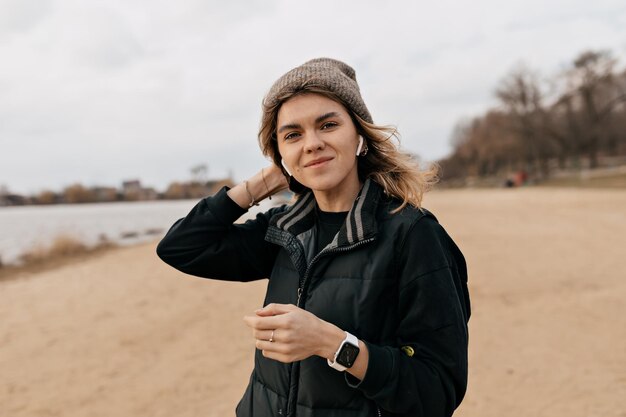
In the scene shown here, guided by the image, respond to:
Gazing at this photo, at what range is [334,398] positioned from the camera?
1.57m

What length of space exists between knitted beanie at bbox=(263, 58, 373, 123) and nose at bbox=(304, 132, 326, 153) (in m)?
0.19

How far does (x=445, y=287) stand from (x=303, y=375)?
605 mm

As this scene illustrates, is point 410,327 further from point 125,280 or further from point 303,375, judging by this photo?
point 125,280

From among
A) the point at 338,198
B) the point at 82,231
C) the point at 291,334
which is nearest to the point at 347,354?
the point at 291,334

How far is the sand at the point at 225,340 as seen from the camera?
16.9 feet

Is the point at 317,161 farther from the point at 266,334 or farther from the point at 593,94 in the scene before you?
the point at 593,94

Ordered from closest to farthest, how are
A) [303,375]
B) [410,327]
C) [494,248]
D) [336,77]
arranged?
[410,327] → [303,375] → [336,77] → [494,248]

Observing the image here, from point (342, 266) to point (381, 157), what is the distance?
56 cm

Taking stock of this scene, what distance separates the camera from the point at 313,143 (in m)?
1.71

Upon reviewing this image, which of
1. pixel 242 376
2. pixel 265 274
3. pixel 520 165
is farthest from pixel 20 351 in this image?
pixel 520 165

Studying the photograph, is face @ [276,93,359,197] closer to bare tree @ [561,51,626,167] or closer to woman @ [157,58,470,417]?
woman @ [157,58,470,417]

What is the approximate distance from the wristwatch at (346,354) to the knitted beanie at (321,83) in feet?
2.98

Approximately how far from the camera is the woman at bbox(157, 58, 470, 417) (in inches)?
56.5

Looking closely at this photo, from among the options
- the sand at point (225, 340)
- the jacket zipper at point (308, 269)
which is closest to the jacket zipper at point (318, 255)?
the jacket zipper at point (308, 269)
